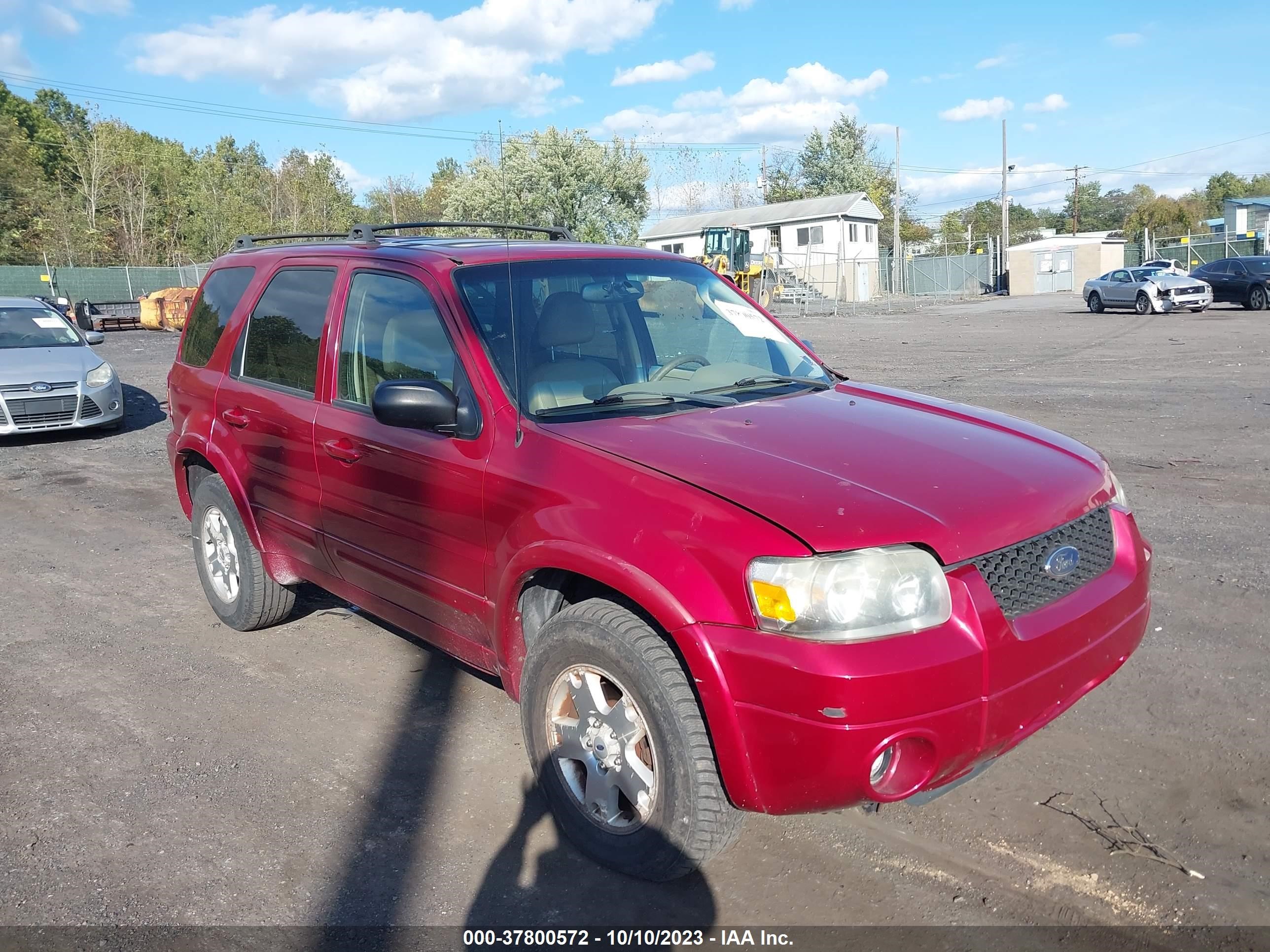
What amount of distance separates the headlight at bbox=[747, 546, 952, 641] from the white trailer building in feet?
163

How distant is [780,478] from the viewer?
114 inches

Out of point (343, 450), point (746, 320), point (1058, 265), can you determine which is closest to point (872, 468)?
point (746, 320)

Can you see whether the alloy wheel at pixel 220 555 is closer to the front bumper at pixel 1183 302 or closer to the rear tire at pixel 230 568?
the rear tire at pixel 230 568

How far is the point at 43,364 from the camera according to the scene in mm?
11852

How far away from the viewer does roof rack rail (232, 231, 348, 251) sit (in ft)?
16.8

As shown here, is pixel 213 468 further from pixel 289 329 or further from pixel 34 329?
pixel 34 329

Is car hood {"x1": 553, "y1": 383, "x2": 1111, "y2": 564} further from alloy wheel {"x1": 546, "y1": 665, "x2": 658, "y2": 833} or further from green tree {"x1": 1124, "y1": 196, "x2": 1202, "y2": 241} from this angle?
green tree {"x1": 1124, "y1": 196, "x2": 1202, "y2": 241}

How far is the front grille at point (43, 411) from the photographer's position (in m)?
11.6

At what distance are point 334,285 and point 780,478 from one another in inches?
92.6

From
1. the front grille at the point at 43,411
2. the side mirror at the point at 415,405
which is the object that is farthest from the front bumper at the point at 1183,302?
the side mirror at the point at 415,405

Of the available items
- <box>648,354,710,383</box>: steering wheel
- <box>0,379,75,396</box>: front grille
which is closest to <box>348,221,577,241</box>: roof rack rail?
<box>648,354,710,383</box>: steering wheel

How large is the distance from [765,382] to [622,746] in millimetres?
1652

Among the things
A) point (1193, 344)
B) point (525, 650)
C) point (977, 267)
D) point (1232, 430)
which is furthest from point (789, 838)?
point (977, 267)

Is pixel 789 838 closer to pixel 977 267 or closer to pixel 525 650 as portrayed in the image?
pixel 525 650
